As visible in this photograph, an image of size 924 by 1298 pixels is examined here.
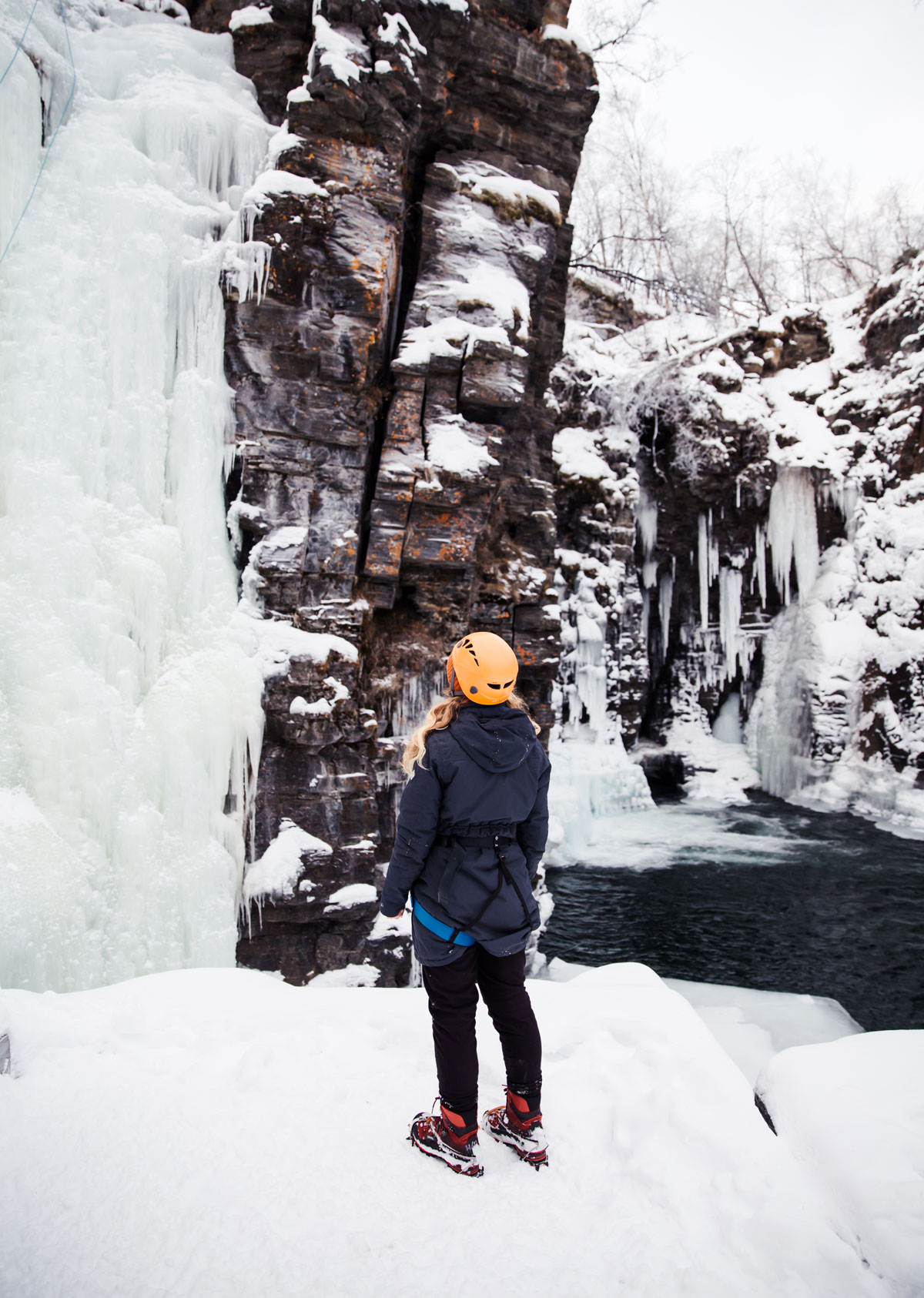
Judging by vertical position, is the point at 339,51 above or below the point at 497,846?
above

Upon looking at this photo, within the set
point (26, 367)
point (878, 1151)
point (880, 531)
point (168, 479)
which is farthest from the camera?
point (880, 531)

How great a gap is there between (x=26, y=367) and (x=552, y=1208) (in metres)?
6.07

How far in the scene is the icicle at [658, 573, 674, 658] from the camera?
16453 millimetres

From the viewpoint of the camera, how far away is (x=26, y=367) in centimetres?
509

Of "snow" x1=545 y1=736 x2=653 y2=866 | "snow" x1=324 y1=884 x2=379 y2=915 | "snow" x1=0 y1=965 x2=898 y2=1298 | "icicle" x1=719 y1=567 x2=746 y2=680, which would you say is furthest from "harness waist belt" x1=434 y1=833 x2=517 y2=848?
"icicle" x1=719 y1=567 x2=746 y2=680

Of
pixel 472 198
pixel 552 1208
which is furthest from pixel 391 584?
pixel 552 1208

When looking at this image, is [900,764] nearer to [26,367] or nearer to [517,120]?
[517,120]

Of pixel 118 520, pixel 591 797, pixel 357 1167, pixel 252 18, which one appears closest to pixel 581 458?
pixel 591 797

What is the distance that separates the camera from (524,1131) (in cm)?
203

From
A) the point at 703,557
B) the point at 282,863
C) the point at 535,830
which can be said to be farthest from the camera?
the point at 703,557

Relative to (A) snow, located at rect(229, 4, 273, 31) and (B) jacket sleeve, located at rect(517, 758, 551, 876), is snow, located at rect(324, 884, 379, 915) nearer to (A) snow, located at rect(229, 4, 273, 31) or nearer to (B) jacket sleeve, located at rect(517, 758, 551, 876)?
(B) jacket sleeve, located at rect(517, 758, 551, 876)

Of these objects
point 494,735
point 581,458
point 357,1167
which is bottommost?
point 357,1167

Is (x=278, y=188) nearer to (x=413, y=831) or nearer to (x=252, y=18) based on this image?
(x=252, y=18)

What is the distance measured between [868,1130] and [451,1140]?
1140mm
